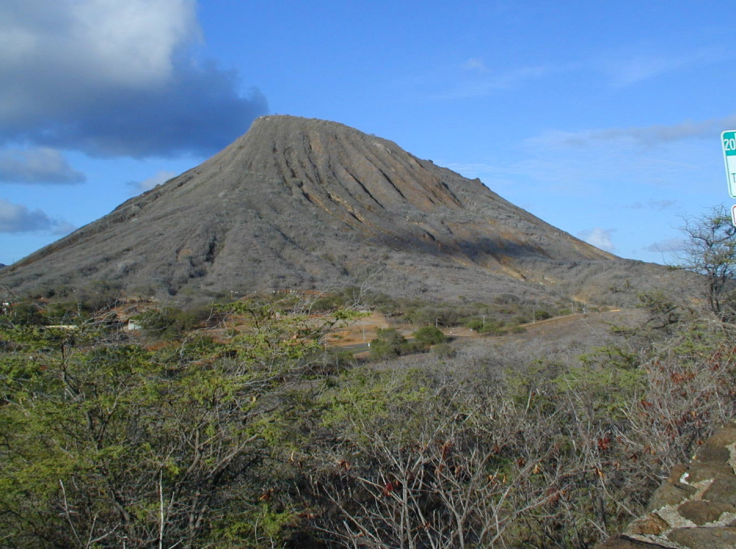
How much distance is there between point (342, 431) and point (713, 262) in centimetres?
679

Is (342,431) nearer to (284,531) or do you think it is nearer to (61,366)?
(284,531)

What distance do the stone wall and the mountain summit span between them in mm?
34206

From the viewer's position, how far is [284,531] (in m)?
5.61

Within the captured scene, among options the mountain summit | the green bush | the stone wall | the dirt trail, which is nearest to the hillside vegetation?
the stone wall

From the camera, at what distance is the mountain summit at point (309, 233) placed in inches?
1667

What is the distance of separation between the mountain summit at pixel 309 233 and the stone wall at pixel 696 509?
34.2 meters

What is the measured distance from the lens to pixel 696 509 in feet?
8.07

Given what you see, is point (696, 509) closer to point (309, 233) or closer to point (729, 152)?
point (729, 152)

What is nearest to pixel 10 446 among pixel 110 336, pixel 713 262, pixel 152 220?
pixel 110 336

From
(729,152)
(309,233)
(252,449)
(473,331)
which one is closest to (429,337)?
(473,331)

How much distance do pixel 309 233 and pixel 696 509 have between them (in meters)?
51.2

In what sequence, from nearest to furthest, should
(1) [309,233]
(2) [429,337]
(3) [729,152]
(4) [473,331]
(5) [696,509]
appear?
1. (5) [696,509]
2. (3) [729,152]
3. (2) [429,337]
4. (4) [473,331]
5. (1) [309,233]

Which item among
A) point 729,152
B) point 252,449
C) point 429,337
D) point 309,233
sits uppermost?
point 309,233

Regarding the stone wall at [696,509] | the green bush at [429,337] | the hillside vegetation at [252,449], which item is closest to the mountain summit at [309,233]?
the green bush at [429,337]
